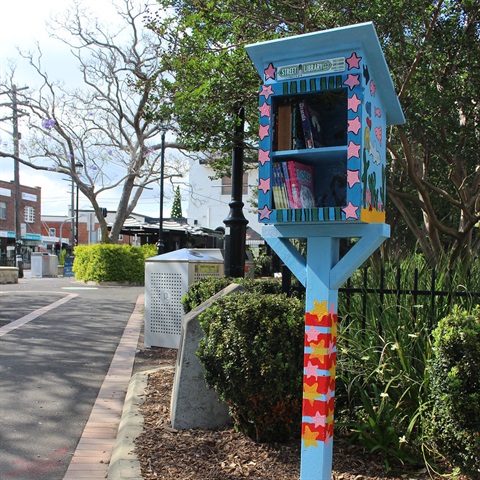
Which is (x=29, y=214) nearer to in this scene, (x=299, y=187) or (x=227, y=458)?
(x=227, y=458)

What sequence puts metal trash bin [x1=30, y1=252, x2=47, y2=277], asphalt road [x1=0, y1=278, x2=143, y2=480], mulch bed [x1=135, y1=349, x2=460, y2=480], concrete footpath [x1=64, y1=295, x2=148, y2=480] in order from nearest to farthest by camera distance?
mulch bed [x1=135, y1=349, x2=460, y2=480] < concrete footpath [x1=64, y1=295, x2=148, y2=480] < asphalt road [x1=0, y1=278, x2=143, y2=480] < metal trash bin [x1=30, y1=252, x2=47, y2=277]

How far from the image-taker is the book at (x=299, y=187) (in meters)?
3.13

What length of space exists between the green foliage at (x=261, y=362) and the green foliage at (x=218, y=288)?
3.85 ft

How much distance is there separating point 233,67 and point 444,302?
15.6 feet

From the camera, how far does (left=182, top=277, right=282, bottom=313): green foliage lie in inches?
217

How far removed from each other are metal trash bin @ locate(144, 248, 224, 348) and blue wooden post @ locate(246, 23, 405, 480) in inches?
176

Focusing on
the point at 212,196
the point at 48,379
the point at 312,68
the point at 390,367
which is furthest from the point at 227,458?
the point at 212,196

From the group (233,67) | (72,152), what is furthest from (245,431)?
(72,152)

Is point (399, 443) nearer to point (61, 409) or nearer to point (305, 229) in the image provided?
point (305, 229)

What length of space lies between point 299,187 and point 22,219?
58.1 m

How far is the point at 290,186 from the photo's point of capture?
3.15 metres

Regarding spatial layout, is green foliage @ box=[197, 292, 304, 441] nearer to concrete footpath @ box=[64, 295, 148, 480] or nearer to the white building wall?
concrete footpath @ box=[64, 295, 148, 480]

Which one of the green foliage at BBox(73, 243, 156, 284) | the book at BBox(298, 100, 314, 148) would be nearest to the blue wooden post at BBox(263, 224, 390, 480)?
the book at BBox(298, 100, 314, 148)

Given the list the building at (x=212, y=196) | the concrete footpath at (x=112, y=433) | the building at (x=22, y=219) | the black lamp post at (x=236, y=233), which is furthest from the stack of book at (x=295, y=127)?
the building at (x=22, y=219)
